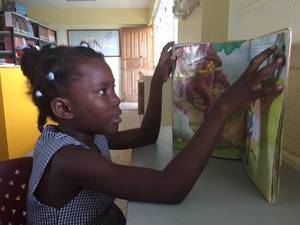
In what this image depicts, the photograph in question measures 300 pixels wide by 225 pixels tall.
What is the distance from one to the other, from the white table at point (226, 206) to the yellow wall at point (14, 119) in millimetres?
2210

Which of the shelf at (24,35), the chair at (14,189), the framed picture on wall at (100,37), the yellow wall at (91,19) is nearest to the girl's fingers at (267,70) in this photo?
the chair at (14,189)

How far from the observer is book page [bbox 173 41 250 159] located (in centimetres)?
70

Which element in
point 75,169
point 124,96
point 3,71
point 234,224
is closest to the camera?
point 234,224

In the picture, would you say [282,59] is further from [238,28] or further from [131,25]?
[131,25]

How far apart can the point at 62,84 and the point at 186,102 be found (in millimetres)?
330

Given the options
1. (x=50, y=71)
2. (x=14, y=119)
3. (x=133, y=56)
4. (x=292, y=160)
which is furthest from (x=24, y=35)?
(x=292, y=160)

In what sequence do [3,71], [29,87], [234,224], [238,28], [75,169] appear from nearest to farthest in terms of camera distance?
→ [234,224] → [75,169] → [29,87] → [238,28] → [3,71]

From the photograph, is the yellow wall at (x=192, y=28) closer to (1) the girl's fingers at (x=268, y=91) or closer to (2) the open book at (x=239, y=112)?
(2) the open book at (x=239, y=112)

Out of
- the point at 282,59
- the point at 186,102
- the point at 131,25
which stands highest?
the point at 131,25

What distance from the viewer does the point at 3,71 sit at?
2.58 m

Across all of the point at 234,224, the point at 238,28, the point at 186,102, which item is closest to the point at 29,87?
the point at 186,102

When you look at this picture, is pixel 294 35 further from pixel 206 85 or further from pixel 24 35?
pixel 24 35

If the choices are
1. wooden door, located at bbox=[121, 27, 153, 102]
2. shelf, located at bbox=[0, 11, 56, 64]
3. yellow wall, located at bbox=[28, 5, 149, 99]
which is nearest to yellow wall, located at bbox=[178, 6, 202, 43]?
shelf, located at bbox=[0, 11, 56, 64]

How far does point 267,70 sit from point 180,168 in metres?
0.22
